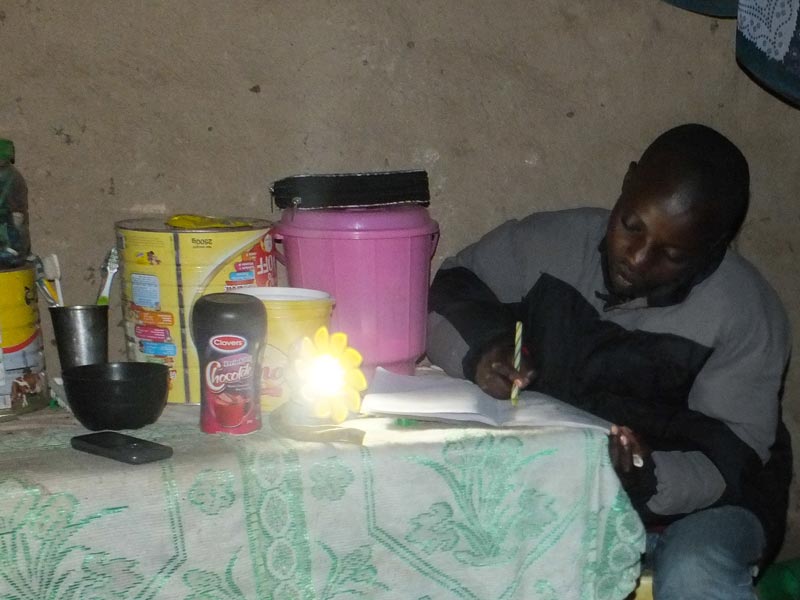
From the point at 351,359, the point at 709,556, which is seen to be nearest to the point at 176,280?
the point at 351,359

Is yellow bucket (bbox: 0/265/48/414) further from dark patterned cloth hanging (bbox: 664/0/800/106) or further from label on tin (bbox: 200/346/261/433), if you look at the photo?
dark patterned cloth hanging (bbox: 664/0/800/106)

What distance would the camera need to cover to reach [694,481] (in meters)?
1.39

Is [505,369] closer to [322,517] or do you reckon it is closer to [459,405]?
[459,405]

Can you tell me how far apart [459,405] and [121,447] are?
1.71 feet

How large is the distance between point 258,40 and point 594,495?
44.5 inches

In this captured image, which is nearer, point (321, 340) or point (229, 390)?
point (229, 390)

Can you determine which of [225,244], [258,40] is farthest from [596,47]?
[225,244]

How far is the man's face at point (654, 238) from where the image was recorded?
1.46m

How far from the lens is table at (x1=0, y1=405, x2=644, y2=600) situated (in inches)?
40.3

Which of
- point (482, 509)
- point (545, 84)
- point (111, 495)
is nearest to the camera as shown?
point (111, 495)

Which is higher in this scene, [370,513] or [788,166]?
[788,166]

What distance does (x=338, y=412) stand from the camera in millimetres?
1272

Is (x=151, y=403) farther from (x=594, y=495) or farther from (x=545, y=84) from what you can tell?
(x=545, y=84)

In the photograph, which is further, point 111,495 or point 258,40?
point 258,40
